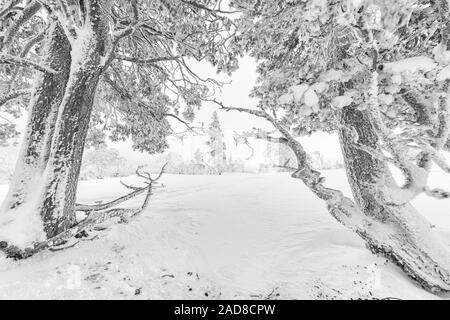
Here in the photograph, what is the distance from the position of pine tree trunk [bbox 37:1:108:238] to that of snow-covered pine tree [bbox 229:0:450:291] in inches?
79.5

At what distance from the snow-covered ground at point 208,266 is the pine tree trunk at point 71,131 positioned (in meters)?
0.47

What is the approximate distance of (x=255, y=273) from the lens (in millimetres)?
2633

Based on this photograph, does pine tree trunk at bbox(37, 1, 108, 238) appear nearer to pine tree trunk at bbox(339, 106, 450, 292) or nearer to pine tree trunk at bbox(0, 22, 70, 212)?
pine tree trunk at bbox(0, 22, 70, 212)

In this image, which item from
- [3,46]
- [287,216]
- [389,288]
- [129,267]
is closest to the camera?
[389,288]

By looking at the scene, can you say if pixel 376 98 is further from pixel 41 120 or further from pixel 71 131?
pixel 41 120

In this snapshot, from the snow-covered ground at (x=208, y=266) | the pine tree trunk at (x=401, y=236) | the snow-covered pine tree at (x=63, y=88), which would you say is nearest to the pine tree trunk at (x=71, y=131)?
the snow-covered pine tree at (x=63, y=88)

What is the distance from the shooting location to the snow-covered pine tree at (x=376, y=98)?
1740 mm

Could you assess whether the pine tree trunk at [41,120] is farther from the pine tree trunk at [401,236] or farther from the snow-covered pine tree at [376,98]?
the pine tree trunk at [401,236]

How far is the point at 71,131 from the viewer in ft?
9.99

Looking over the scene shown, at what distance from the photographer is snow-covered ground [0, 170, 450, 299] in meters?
2.19

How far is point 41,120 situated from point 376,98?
3978mm

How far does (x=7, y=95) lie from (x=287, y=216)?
5332 mm

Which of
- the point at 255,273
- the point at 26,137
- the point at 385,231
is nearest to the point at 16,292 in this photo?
the point at 26,137
